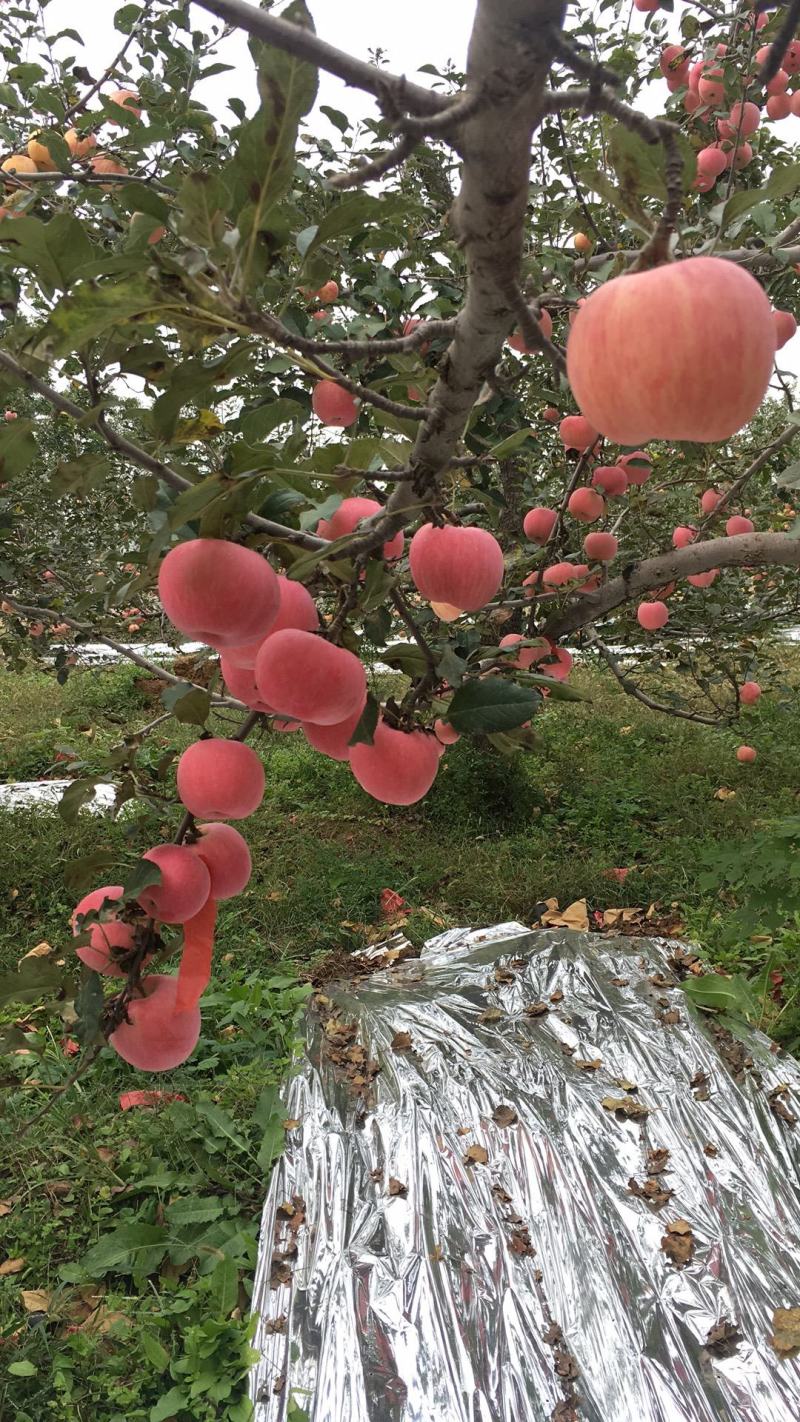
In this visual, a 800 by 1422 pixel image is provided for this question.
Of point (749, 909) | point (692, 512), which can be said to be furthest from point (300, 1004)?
point (692, 512)

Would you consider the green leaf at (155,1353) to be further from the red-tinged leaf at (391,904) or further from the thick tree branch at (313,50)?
the thick tree branch at (313,50)

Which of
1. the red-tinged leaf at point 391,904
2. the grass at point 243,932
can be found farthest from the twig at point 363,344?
the red-tinged leaf at point 391,904

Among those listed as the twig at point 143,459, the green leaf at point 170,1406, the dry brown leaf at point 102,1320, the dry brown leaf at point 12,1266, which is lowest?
the dry brown leaf at point 12,1266

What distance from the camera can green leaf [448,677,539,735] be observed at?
2.72 ft

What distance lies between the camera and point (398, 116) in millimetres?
457

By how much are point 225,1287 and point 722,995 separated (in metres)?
1.63

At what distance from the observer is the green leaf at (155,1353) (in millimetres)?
1715

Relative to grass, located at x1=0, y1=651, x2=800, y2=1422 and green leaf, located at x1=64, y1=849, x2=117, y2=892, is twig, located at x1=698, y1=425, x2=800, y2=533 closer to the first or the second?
grass, located at x1=0, y1=651, x2=800, y2=1422

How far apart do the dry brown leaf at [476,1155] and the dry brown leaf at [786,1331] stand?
694 mm

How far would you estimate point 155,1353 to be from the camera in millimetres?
1727

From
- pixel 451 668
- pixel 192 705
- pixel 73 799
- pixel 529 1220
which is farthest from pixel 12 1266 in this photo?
pixel 451 668

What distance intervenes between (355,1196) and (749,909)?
4.62ft

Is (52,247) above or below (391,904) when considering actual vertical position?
above

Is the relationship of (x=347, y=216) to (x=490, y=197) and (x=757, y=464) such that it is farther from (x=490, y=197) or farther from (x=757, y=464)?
(x=757, y=464)
